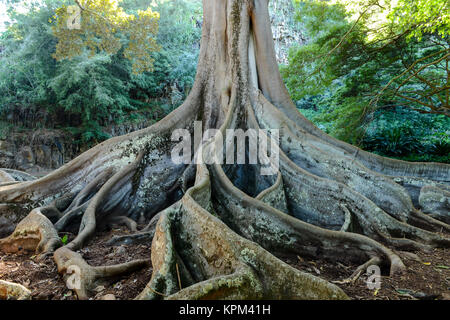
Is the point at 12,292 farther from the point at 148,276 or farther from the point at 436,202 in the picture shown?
the point at 436,202

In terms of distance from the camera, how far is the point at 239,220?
9.84 feet

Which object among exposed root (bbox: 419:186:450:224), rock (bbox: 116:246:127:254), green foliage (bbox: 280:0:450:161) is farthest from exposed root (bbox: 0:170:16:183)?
exposed root (bbox: 419:186:450:224)

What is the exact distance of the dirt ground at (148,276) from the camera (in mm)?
2184

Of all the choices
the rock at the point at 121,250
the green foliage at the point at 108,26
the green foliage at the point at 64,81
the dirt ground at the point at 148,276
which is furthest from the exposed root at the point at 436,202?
the green foliage at the point at 64,81

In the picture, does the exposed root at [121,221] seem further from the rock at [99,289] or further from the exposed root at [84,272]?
the rock at [99,289]

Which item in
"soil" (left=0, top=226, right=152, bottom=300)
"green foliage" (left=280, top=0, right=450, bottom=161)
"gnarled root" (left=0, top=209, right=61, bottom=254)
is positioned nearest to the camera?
"soil" (left=0, top=226, right=152, bottom=300)

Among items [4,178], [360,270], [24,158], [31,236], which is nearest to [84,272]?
[31,236]

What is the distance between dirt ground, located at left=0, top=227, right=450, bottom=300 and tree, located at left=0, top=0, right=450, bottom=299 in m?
0.12

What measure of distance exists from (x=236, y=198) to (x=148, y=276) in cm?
115

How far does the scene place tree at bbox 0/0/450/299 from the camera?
7.02ft

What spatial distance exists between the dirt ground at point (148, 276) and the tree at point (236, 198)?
0.12 m

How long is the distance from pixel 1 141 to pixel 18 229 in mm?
11337

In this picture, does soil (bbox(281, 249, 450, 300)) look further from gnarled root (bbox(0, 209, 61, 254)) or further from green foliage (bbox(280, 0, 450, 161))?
green foliage (bbox(280, 0, 450, 161))

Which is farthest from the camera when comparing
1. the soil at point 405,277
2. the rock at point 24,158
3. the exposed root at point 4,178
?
the rock at point 24,158
